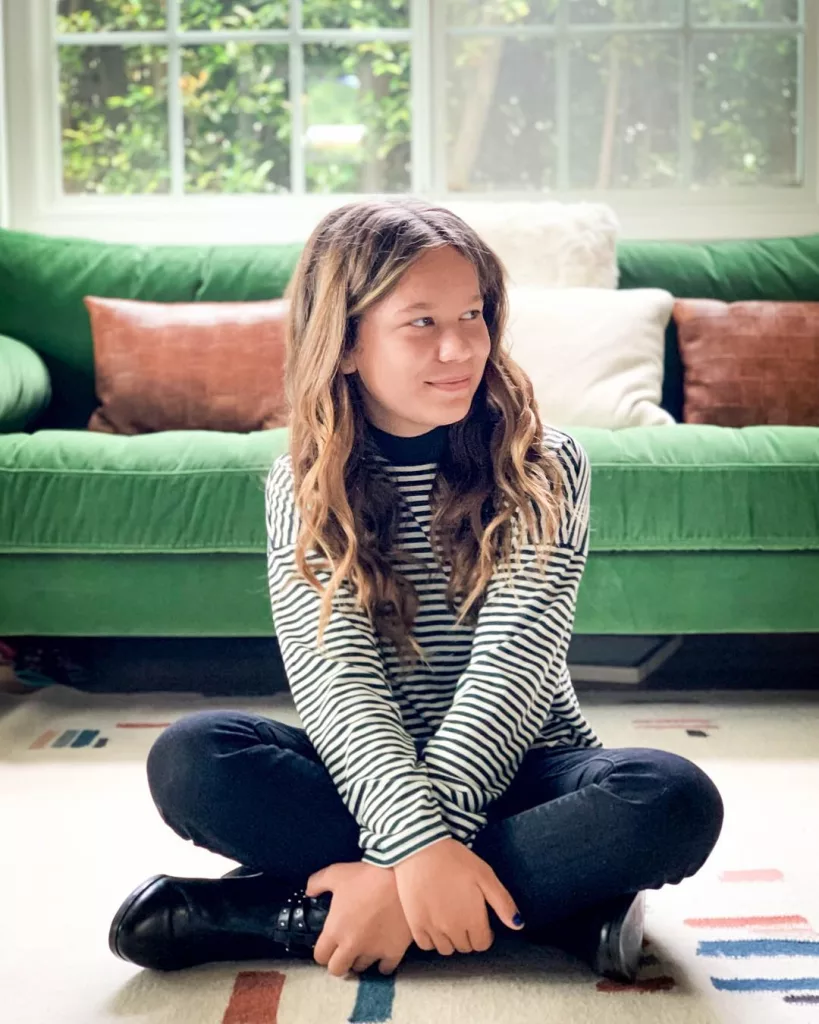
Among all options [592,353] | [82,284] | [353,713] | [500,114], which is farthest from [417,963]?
[500,114]

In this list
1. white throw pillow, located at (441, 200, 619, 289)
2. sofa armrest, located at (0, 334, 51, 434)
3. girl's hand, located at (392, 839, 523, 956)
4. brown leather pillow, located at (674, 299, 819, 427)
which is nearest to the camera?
girl's hand, located at (392, 839, 523, 956)

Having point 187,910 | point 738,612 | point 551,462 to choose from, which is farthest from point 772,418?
point 187,910

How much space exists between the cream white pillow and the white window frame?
0.77 metres

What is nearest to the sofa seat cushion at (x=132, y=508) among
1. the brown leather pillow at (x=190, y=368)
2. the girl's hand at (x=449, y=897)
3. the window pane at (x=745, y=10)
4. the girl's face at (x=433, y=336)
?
the brown leather pillow at (x=190, y=368)

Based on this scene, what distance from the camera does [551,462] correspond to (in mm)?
1279

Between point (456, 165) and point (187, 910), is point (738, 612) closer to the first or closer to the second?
point (187, 910)

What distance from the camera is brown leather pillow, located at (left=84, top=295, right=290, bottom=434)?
7.88 ft

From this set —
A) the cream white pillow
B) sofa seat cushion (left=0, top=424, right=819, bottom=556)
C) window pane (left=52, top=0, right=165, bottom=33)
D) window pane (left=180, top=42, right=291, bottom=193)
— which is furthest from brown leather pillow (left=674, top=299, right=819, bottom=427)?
window pane (left=52, top=0, right=165, bottom=33)

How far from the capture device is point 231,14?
321 cm

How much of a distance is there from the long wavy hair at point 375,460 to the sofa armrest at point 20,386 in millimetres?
1070

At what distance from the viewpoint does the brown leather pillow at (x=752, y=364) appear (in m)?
2.38

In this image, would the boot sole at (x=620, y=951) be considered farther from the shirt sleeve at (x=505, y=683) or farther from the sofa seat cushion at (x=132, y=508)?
the sofa seat cushion at (x=132, y=508)

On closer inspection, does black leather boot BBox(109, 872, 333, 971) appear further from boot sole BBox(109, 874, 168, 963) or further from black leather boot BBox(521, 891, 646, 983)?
black leather boot BBox(521, 891, 646, 983)

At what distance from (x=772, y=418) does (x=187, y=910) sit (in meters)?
1.63
